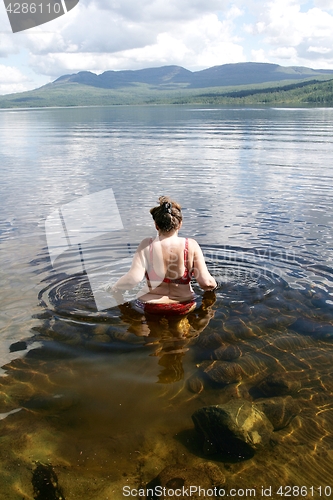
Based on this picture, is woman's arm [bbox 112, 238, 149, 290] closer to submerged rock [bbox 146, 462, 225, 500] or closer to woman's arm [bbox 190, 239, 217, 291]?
woman's arm [bbox 190, 239, 217, 291]

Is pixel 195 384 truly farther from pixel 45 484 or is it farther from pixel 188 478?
pixel 45 484

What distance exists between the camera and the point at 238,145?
39000mm

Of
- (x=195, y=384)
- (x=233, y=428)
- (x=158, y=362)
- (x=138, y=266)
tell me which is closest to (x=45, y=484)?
(x=233, y=428)

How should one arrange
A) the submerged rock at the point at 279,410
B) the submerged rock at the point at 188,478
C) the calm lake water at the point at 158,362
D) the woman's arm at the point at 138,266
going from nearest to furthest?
the submerged rock at the point at 188,478
the calm lake water at the point at 158,362
the submerged rock at the point at 279,410
the woman's arm at the point at 138,266

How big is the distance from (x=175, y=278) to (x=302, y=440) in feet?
12.3

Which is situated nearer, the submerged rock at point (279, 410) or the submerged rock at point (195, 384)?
the submerged rock at point (279, 410)

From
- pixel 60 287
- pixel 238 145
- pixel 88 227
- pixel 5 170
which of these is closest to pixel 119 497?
pixel 60 287

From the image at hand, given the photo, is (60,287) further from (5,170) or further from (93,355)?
(5,170)

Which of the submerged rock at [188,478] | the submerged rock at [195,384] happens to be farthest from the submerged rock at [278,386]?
the submerged rock at [188,478]

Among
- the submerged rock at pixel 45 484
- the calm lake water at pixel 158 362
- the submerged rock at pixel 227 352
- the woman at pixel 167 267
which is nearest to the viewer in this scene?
the submerged rock at pixel 45 484

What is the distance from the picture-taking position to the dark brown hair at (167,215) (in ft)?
23.9

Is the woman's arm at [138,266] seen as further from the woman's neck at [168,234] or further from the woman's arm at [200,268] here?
the woman's arm at [200,268]

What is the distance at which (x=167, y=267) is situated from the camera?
7.88 meters

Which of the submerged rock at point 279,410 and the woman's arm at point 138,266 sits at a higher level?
the woman's arm at point 138,266
